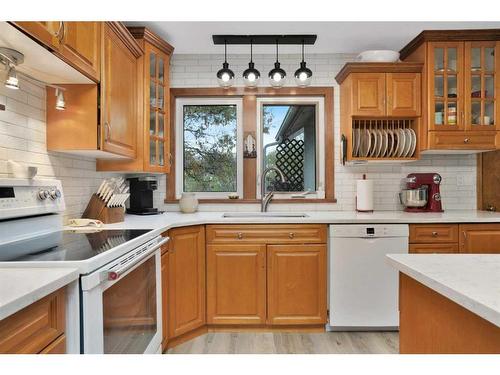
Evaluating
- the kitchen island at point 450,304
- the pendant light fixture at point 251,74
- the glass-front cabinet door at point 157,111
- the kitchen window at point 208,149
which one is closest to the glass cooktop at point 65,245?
the glass-front cabinet door at point 157,111

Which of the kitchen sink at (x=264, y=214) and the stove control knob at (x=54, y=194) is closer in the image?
the stove control knob at (x=54, y=194)

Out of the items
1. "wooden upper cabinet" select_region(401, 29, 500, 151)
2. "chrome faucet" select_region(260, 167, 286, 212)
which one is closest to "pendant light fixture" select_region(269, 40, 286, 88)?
"chrome faucet" select_region(260, 167, 286, 212)

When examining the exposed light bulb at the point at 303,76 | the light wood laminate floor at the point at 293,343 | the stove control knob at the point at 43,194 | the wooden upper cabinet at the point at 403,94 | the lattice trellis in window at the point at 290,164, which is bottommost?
the light wood laminate floor at the point at 293,343

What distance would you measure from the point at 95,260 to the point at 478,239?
254 cm

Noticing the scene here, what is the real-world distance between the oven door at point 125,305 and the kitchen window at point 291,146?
4.89 ft

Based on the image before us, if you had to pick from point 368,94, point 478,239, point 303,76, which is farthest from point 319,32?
point 478,239

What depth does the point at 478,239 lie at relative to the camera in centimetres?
236

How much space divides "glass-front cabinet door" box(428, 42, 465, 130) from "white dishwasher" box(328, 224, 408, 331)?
3.18 feet

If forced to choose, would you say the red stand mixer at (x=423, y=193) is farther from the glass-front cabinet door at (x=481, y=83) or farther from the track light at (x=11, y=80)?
the track light at (x=11, y=80)

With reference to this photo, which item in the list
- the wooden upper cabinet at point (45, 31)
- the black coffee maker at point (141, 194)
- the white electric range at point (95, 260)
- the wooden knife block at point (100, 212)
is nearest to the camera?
the white electric range at point (95, 260)

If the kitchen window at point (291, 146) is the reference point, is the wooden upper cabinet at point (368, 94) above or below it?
above

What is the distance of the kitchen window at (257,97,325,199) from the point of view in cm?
303

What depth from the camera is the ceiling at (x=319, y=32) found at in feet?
8.05

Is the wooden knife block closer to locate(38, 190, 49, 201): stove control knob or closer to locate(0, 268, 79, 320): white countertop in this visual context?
locate(38, 190, 49, 201): stove control knob
